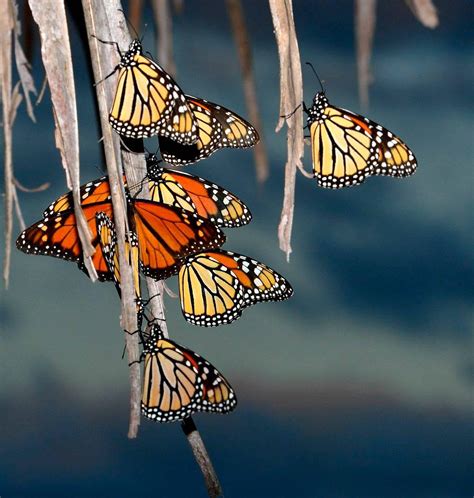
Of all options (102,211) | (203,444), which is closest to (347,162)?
(102,211)

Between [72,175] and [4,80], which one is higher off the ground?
[4,80]

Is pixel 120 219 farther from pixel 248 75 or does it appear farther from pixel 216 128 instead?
pixel 216 128

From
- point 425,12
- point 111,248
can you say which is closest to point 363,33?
point 425,12

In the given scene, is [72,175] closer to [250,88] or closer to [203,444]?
[250,88]

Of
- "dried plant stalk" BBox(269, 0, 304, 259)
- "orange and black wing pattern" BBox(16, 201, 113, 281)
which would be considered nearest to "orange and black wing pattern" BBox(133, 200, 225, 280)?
"orange and black wing pattern" BBox(16, 201, 113, 281)

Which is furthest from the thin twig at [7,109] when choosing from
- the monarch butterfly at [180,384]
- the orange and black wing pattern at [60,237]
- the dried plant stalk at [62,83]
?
the monarch butterfly at [180,384]

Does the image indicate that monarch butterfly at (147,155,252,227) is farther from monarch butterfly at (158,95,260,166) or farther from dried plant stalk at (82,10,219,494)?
dried plant stalk at (82,10,219,494)
